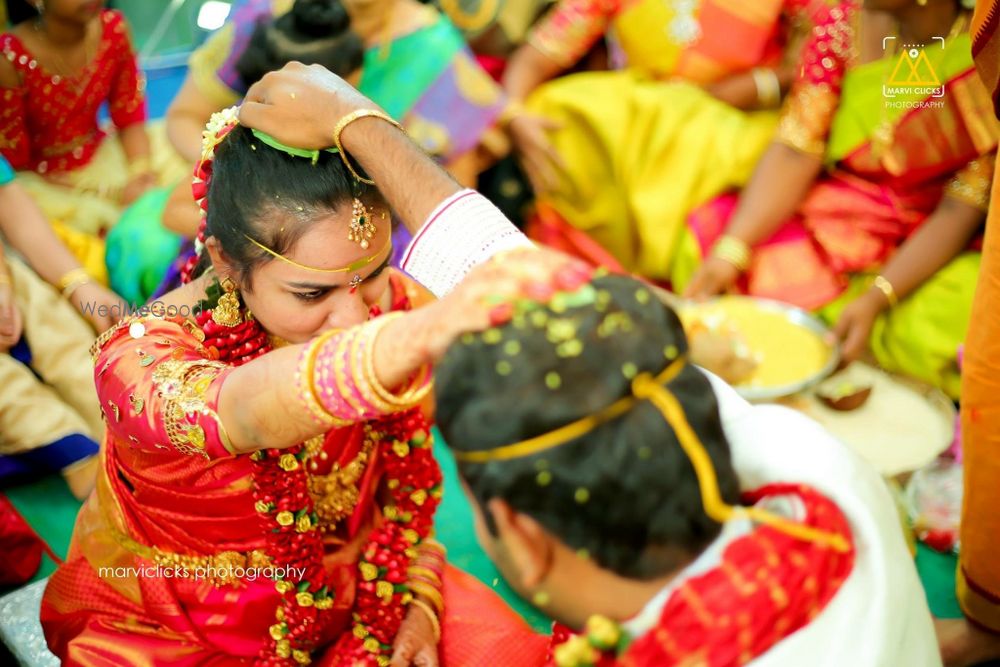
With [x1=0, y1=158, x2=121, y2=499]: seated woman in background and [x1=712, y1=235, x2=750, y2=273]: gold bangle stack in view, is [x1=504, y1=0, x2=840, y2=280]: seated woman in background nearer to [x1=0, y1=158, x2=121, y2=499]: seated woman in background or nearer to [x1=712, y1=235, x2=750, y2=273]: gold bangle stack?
[x1=712, y1=235, x2=750, y2=273]: gold bangle stack

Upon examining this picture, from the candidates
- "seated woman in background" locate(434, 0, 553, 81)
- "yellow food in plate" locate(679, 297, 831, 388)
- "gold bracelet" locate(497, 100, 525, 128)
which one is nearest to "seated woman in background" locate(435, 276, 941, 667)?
"yellow food in plate" locate(679, 297, 831, 388)

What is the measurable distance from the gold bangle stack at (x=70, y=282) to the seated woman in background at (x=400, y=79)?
0.62 metres

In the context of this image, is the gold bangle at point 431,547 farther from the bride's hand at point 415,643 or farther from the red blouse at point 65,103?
the red blouse at point 65,103

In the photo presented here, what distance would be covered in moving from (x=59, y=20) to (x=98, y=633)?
276 cm

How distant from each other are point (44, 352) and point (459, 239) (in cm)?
229

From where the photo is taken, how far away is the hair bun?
3.11 metres

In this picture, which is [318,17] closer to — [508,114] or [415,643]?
[508,114]

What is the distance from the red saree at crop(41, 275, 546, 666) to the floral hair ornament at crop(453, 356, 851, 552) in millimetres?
795

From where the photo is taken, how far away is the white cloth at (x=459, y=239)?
1525mm

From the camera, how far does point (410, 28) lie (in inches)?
142

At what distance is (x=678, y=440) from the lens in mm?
1079

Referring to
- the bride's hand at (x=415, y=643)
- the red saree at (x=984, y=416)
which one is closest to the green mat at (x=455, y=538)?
the red saree at (x=984, y=416)

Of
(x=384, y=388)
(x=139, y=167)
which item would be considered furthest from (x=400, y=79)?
(x=384, y=388)

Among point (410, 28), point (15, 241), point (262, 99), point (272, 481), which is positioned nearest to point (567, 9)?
point (410, 28)
